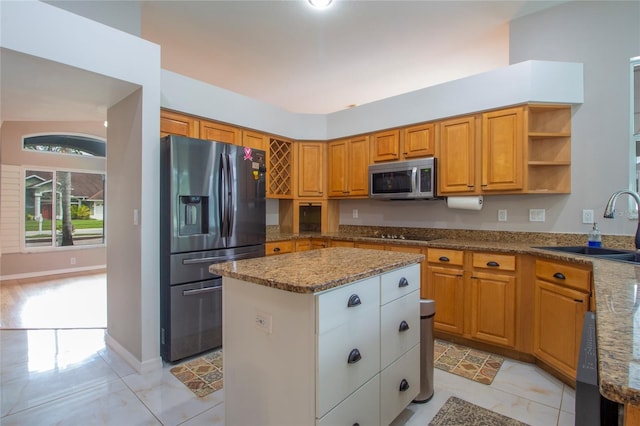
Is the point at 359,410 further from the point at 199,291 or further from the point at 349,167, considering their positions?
the point at 349,167

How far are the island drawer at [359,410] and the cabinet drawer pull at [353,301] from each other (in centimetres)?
41

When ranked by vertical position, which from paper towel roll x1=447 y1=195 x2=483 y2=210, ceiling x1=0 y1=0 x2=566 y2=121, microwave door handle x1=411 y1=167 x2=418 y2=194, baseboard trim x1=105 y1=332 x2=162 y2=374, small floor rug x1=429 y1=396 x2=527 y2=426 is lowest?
small floor rug x1=429 y1=396 x2=527 y2=426

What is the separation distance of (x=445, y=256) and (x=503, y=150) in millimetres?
1126

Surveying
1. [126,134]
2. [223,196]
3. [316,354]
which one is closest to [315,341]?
[316,354]

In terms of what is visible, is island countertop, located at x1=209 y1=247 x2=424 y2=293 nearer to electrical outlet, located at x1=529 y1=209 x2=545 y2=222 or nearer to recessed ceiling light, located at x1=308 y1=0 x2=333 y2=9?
electrical outlet, located at x1=529 y1=209 x2=545 y2=222

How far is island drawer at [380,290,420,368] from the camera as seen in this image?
1.66 m

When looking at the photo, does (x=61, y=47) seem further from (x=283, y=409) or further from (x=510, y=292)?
(x=510, y=292)

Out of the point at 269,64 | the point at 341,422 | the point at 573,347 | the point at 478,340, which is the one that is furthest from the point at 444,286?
the point at 269,64

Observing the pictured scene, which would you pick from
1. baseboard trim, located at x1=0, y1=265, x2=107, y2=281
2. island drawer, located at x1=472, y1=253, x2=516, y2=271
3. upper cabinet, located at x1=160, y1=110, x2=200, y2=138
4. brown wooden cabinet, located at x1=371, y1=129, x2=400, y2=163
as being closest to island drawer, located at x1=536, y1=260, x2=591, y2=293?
island drawer, located at x1=472, y1=253, x2=516, y2=271

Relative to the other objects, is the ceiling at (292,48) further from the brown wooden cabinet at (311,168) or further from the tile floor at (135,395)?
the tile floor at (135,395)

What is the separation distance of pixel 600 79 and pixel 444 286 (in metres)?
2.21

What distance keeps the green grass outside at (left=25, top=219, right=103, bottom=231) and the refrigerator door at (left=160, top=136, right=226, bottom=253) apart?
16.6 feet

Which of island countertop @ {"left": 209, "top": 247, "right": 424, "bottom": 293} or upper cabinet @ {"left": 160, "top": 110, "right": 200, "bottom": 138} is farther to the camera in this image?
upper cabinet @ {"left": 160, "top": 110, "right": 200, "bottom": 138}

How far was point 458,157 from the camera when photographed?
10.5 ft
